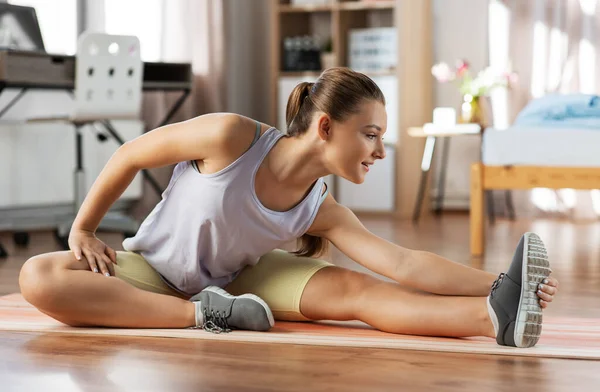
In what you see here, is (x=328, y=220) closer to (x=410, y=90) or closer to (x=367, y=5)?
(x=410, y=90)

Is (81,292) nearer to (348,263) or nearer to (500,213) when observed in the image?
(348,263)

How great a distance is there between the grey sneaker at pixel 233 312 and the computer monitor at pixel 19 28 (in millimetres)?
2817

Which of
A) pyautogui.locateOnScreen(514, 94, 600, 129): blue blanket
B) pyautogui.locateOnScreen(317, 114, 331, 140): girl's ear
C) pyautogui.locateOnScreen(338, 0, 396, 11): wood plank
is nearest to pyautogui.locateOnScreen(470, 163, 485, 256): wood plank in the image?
pyautogui.locateOnScreen(514, 94, 600, 129): blue blanket

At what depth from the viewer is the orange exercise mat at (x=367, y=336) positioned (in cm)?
181

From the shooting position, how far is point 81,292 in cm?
194

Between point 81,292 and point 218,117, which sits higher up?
point 218,117

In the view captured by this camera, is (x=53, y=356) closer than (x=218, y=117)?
Yes

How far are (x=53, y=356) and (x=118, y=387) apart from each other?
11.9 inches

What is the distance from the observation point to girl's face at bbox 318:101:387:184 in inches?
74.7

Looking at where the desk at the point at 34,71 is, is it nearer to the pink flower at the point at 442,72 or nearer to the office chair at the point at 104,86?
the office chair at the point at 104,86

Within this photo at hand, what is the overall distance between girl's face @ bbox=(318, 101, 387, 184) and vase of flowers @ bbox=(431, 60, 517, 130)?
129 inches

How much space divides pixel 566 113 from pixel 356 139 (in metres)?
2.08

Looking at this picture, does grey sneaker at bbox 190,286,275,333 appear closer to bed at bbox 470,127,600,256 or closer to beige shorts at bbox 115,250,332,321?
beige shorts at bbox 115,250,332,321

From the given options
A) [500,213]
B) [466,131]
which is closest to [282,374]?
[466,131]
